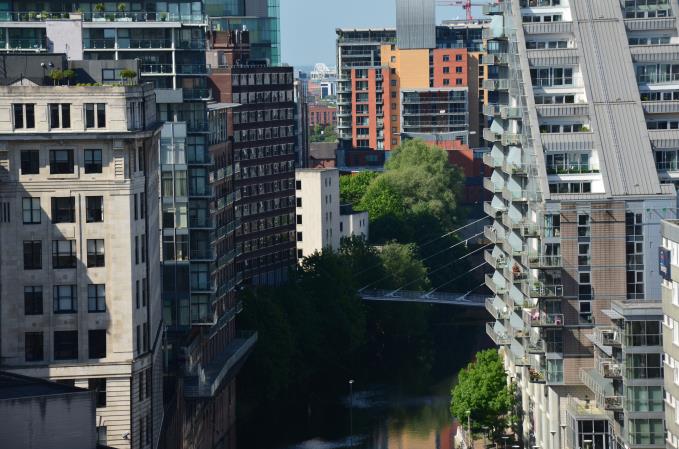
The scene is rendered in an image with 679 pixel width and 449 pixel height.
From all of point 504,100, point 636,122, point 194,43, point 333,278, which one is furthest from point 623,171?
point 333,278

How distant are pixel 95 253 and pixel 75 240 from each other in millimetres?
1134

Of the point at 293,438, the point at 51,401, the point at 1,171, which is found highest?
the point at 1,171

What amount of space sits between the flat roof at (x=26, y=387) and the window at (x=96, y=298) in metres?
7.36

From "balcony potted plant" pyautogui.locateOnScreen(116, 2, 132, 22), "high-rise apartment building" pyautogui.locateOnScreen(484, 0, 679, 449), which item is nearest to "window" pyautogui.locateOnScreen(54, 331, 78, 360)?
"high-rise apartment building" pyautogui.locateOnScreen(484, 0, 679, 449)

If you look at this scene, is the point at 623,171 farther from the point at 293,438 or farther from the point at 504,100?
the point at 293,438

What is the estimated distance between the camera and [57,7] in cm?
13962

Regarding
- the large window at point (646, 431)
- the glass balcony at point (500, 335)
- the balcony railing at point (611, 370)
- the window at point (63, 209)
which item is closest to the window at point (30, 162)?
the window at point (63, 209)

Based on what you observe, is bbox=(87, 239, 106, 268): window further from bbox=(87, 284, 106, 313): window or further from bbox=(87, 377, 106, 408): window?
bbox=(87, 377, 106, 408): window

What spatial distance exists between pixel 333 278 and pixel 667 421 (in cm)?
8259

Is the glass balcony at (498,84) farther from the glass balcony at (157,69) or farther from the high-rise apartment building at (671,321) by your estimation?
the high-rise apartment building at (671,321)

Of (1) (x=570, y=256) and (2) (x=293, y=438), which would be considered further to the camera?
(2) (x=293, y=438)

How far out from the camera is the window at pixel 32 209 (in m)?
105

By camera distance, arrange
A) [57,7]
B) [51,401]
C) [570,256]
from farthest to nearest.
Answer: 1. [57,7]
2. [570,256]
3. [51,401]

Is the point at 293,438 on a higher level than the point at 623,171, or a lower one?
lower
